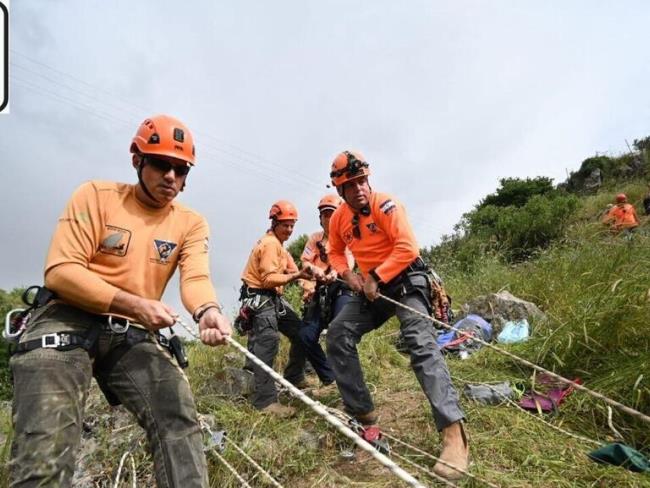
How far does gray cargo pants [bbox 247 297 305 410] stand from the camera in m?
4.40

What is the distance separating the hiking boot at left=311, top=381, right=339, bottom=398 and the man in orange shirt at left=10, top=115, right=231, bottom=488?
2.66 meters

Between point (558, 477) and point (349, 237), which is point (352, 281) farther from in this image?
point (558, 477)

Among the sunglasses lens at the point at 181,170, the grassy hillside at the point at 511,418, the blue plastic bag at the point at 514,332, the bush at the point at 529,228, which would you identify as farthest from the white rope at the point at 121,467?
the bush at the point at 529,228

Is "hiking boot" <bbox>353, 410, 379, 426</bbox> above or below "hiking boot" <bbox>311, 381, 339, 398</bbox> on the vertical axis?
below

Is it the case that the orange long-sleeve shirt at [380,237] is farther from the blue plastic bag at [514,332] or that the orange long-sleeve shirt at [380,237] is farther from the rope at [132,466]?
the blue plastic bag at [514,332]

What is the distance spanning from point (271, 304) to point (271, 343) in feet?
1.39

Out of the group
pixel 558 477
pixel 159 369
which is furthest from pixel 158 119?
pixel 558 477

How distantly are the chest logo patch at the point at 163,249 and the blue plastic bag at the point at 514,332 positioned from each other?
13.3 ft

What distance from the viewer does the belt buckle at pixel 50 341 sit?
7.09 ft

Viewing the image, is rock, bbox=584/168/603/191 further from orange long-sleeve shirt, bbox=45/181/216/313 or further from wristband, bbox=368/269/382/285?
orange long-sleeve shirt, bbox=45/181/216/313

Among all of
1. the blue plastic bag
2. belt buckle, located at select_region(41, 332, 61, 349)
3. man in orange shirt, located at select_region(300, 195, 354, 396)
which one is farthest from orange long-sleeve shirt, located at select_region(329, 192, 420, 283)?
the blue plastic bag

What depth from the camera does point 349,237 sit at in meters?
3.99

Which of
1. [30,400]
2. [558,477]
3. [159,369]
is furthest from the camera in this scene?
[558,477]

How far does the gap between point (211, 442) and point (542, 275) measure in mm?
4981
